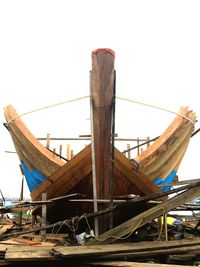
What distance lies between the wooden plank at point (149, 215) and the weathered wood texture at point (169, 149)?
197 cm

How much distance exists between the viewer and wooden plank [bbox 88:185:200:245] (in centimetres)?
391

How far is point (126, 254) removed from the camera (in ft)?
11.3

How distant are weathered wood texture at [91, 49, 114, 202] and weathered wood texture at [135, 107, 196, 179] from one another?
1368 millimetres

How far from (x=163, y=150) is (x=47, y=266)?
3642 millimetres

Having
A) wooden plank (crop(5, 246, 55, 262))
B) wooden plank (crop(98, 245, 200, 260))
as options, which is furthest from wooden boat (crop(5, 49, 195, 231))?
wooden plank (crop(5, 246, 55, 262))

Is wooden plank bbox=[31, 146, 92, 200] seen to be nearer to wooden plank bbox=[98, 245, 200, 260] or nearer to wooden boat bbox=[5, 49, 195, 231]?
wooden boat bbox=[5, 49, 195, 231]

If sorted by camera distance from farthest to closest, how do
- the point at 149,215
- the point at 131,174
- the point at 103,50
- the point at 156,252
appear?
the point at 131,174, the point at 103,50, the point at 149,215, the point at 156,252

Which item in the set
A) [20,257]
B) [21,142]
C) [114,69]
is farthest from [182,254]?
[21,142]

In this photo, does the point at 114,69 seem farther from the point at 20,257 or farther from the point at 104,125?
the point at 20,257

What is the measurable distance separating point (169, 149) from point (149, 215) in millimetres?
2547

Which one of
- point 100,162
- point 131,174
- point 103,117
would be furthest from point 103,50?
point 131,174

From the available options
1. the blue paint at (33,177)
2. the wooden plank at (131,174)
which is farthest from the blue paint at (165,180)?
the blue paint at (33,177)

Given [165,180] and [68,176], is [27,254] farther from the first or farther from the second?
[165,180]

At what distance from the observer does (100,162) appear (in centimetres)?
496
